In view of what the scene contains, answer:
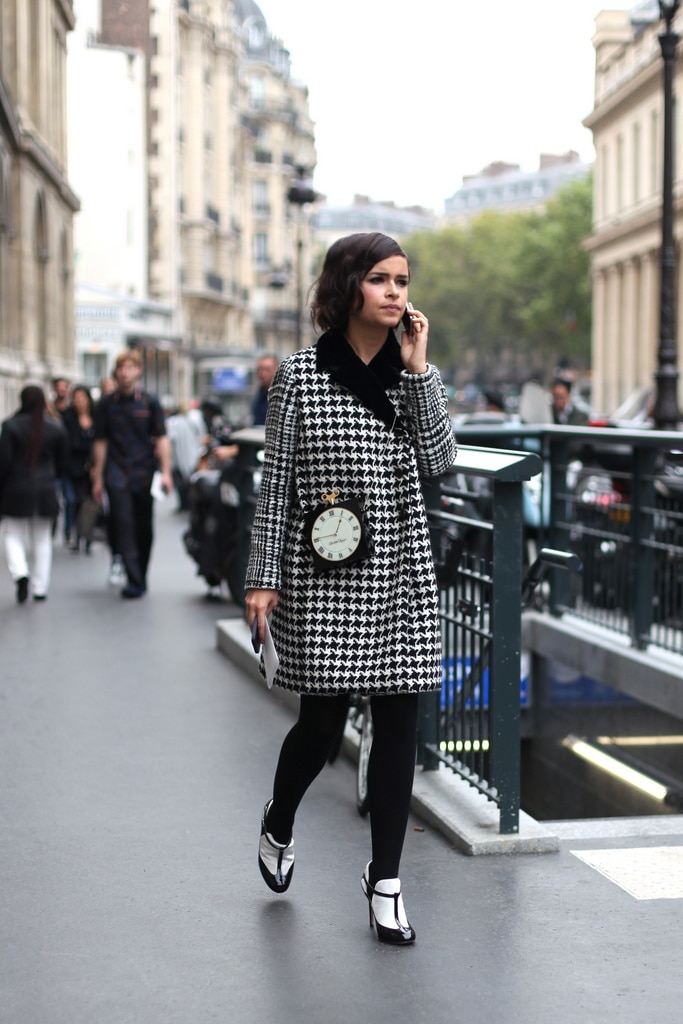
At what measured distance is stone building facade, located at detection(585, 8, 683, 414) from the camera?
62938mm

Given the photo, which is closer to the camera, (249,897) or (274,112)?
(249,897)

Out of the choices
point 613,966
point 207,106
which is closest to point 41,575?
point 613,966

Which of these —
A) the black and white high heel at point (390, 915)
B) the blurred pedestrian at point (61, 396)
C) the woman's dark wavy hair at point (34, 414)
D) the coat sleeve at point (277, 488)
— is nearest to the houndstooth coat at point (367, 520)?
the coat sleeve at point (277, 488)

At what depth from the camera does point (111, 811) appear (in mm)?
6031

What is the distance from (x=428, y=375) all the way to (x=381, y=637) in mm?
732

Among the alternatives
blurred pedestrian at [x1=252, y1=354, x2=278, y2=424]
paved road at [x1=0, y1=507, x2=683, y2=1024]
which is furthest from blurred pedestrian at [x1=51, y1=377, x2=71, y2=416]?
paved road at [x1=0, y1=507, x2=683, y2=1024]

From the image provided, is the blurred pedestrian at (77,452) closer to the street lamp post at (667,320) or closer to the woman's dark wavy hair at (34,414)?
the woman's dark wavy hair at (34,414)

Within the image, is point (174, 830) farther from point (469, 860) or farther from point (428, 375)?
point (428, 375)

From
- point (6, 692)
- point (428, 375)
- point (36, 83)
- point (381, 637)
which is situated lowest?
point (6, 692)

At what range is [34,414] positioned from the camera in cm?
1327

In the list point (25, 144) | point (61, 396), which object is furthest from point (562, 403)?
point (25, 144)

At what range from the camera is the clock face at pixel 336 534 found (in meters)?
4.40

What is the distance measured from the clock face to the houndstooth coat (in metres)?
0.05

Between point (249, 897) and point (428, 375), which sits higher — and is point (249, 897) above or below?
below
